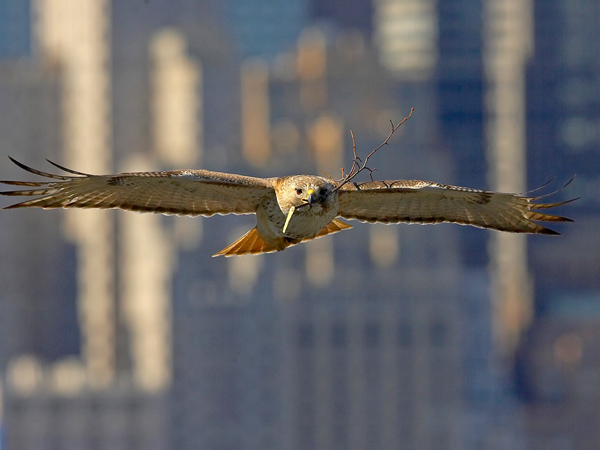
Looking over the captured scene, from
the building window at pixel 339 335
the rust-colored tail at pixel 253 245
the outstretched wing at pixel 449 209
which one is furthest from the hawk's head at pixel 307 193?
the building window at pixel 339 335

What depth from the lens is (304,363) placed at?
167250mm

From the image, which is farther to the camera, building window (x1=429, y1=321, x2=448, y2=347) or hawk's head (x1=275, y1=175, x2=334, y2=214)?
building window (x1=429, y1=321, x2=448, y2=347)

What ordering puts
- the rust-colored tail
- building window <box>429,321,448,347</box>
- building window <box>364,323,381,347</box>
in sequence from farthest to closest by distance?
building window <box>429,321,448,347</box>
building window <box>364,323,381,347</box>
the rust-colored tail

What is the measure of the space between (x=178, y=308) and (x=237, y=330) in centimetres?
706

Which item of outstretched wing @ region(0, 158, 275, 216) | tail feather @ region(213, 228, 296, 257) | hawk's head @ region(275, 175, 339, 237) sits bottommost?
tail feather @ region(213, 228, 296, 257)

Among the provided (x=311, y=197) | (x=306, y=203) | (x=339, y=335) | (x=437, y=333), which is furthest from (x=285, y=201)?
(x=437, y=333)

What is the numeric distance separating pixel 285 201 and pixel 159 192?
2.17 metres

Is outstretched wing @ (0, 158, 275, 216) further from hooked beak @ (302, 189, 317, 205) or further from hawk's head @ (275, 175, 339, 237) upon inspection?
hooked beak @ (302, 189, 317, 205)

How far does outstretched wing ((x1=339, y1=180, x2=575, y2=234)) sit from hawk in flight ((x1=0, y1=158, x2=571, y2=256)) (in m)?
0.02

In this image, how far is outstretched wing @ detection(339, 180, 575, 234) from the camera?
22.8m

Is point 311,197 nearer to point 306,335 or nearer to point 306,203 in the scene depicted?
point 306,203

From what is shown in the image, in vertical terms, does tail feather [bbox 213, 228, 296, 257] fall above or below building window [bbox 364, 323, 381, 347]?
below

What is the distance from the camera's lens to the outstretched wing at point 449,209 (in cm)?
2275

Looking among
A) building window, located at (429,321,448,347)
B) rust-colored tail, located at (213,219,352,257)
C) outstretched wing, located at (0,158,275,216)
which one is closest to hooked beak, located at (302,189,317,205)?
outstretched wing, located at (0,158,275,216)
